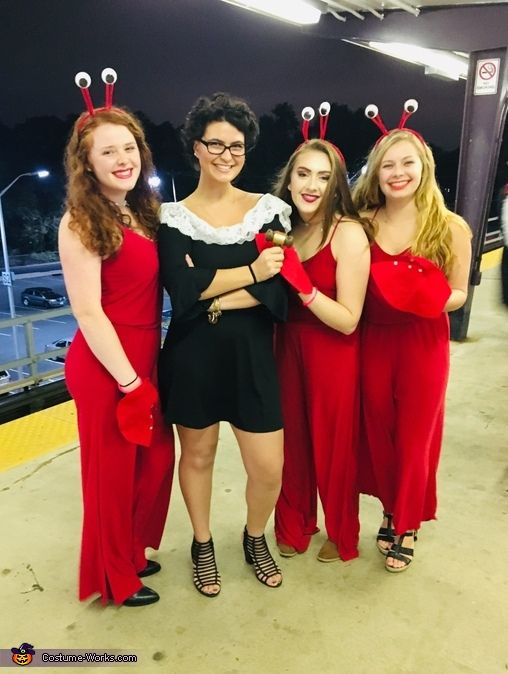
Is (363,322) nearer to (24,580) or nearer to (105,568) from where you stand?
(105,568)

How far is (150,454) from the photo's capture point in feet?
6.40

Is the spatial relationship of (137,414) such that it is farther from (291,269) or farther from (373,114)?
(373,114)

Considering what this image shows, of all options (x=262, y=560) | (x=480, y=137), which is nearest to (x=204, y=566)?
(x=262, y=560)

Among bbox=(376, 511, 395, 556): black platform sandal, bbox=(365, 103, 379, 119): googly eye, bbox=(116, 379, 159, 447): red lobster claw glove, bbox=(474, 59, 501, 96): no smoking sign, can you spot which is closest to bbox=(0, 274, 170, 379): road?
bbox=(474, 59, 501, 96): no smoking sign

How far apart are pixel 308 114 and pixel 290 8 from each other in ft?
8.53

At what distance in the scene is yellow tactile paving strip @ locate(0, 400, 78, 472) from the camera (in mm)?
3029

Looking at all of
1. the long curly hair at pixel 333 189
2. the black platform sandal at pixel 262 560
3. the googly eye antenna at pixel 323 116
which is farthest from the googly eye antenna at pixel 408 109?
the black platform sandal at pixel 262 560

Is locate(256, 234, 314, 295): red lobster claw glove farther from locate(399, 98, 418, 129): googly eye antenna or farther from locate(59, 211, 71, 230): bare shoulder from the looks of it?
locate(399, 98, 418, 129): googly eye antenna

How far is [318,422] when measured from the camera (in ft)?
6.75

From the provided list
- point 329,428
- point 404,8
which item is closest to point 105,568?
point 329,428

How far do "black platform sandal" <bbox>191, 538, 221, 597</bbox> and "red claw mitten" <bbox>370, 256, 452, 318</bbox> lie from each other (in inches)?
46.5

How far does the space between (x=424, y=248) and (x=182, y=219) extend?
85 cm

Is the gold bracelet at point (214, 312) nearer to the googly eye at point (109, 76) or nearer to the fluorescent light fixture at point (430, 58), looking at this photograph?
the googly eye at point (109, 76)

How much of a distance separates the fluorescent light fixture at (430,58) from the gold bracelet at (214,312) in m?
4.02
